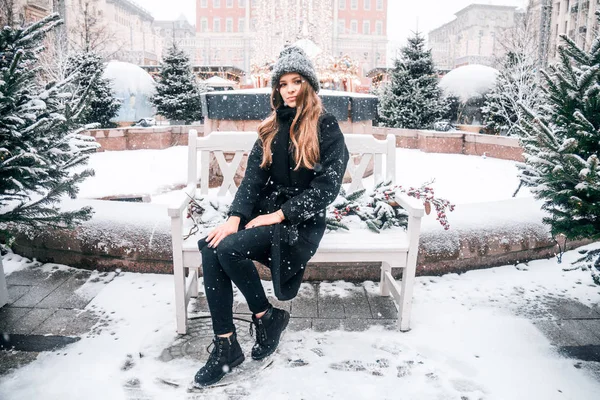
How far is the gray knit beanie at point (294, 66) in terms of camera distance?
2.77m

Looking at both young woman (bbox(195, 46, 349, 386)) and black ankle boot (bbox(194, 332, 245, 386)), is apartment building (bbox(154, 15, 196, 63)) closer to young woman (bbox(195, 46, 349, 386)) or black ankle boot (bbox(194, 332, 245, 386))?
young woman (bbox(195, 46, 349, 386))

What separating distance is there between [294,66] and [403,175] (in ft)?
18.8

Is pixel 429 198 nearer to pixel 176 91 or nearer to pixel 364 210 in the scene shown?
pixel 364 210

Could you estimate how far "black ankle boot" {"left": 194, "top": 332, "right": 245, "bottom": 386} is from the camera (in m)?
2.50

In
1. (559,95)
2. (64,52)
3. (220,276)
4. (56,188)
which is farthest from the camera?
(64,52)

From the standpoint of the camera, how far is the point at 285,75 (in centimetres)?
283

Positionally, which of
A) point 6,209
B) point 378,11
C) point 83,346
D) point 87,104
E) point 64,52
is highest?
point 378,11

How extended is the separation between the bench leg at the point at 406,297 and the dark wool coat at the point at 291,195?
63 cm

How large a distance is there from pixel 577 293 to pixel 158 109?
55.3ft

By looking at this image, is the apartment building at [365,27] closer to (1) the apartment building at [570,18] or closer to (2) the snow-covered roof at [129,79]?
(1) the apartment building at [570,18]

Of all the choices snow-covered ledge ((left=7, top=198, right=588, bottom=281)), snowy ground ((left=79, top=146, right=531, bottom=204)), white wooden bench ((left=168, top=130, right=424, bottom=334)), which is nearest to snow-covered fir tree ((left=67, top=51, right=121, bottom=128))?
→ snowy ground ((left=79, top=146, right=531, bottom=204))

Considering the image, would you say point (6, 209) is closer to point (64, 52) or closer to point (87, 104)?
point (87, 104)

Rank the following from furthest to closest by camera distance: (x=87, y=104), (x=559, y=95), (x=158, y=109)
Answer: (x=158, y=109) → (x=87, y=104) → (x=559, y=95)

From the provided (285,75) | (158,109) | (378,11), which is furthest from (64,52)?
(378,11)
